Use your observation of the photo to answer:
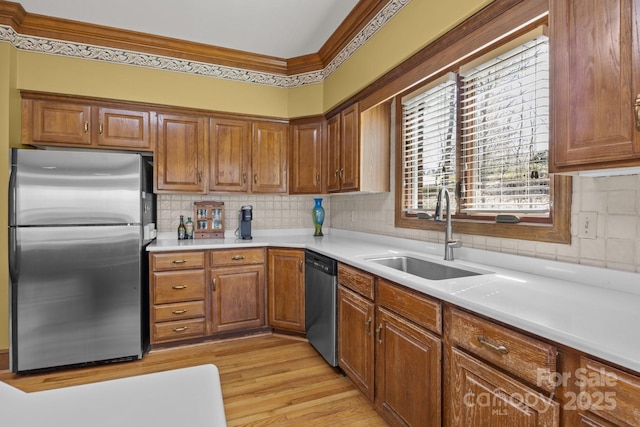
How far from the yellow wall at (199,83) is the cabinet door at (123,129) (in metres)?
A: 0.14

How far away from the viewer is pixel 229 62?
3.36 m

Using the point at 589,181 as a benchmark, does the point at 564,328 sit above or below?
below

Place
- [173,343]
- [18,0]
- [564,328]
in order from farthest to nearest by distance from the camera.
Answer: [173,343] < [18,0] < [564,328]

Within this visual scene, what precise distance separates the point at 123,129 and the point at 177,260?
1310mm

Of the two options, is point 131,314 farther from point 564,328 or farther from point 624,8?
point 624,8

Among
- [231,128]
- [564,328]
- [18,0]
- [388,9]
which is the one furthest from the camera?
[231,128]

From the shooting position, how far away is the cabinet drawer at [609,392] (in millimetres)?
797

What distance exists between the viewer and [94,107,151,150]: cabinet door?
2.95 m

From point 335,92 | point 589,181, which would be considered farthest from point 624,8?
point 335,92

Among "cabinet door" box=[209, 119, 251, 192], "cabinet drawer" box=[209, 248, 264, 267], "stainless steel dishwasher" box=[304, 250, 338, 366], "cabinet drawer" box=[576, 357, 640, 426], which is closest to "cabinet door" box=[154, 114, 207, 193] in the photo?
"cabinet door" box=[209, 119, 251, 192]

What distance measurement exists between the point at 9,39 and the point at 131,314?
2391 millimetres

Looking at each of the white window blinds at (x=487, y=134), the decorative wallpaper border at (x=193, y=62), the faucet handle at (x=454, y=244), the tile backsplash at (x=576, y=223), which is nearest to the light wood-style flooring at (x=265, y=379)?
the faucet handle at (x=454, y=244)

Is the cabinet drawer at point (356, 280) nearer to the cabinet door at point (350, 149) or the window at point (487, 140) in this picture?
the window at point (487, 140)

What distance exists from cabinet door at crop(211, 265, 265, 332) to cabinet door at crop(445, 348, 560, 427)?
2.11m
